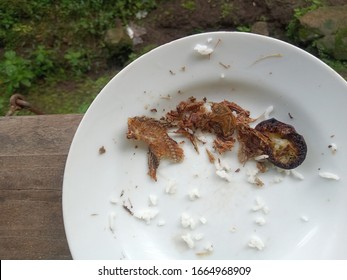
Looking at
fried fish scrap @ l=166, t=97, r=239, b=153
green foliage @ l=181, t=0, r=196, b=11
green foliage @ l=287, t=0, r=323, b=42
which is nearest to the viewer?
fried fish scrap @ l=166, t=97, r=239, b=153

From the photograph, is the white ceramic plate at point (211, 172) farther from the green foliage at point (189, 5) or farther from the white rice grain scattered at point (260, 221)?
the green foliage at point (189, 5)

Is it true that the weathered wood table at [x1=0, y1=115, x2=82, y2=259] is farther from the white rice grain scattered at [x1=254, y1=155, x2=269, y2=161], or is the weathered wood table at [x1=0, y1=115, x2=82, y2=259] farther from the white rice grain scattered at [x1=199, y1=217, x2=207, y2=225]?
the white rice grain scattered at [x1=254, y1=155, x2=269, y2=161]

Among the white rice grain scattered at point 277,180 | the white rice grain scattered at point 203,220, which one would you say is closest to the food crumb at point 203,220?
the white rice grain scattered at point 203,220

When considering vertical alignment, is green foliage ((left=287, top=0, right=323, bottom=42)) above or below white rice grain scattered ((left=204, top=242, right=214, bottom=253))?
above

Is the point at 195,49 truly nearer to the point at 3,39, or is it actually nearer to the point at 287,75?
→ the point at 287,75

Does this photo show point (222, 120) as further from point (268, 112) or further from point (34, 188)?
point (34, 188)

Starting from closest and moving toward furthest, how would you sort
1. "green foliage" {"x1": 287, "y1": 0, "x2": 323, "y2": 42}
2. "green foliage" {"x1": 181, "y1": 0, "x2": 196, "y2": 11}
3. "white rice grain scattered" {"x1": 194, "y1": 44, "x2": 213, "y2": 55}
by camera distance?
"white rice grain scattered" {"x1": 194, "y1": 44, "x2": 213, "y2": 55} → "green foliage" {"x1": 287, "y1": 0, "x2": 323, "y2": 42} → "green foliage" {"x1": 181, "y1": 0, "x2": 196, "y2": 11}

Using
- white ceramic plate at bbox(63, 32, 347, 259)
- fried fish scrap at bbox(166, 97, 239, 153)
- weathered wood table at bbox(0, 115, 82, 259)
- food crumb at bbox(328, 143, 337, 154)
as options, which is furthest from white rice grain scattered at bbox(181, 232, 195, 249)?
food crumb at bbox(328, 143, 337, 154)
